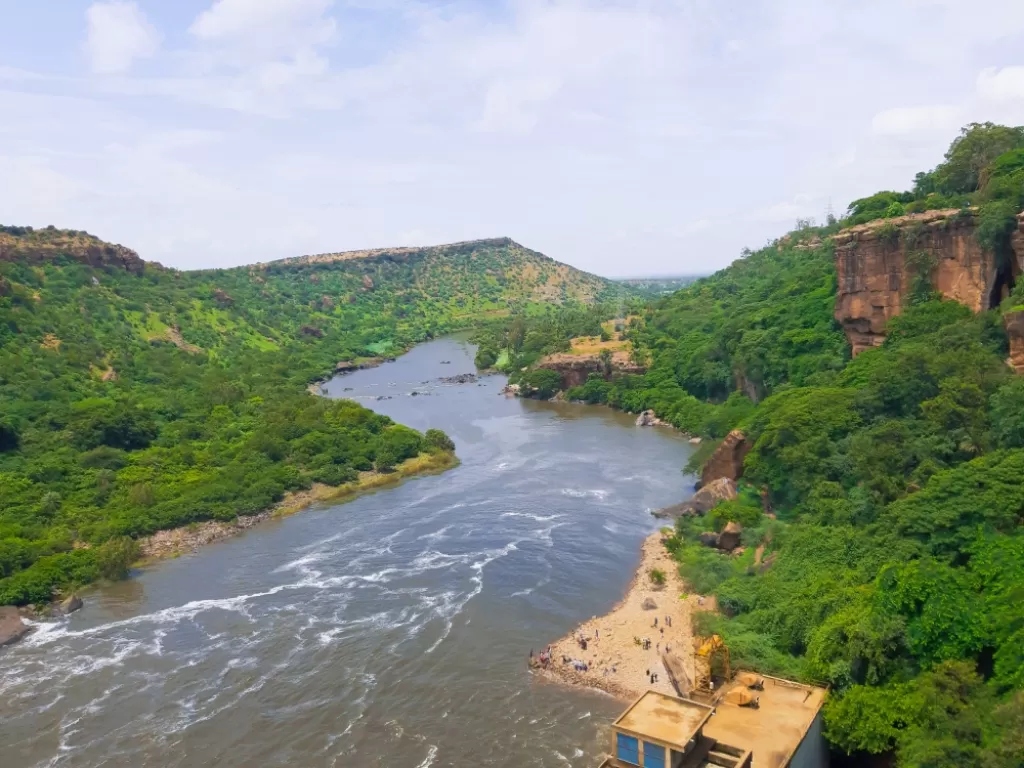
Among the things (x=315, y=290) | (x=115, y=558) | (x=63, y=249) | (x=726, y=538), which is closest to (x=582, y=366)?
(x=726, y=538)

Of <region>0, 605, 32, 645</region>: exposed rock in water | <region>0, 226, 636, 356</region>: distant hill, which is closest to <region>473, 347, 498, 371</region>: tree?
<region>0, 226, 636, 356</region>: distant hill

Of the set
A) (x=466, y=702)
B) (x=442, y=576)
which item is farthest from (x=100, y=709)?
(x=442, y=576)

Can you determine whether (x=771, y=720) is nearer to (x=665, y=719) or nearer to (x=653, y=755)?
(x=665, y=719)

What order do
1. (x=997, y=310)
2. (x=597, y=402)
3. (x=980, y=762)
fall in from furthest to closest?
1. (x=597, y=402)
2. (x=997, y=310)
3. (x=980, y=762)

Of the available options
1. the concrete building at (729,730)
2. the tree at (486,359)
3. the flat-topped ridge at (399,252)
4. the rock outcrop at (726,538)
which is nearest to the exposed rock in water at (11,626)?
the concrete building at (729,730)

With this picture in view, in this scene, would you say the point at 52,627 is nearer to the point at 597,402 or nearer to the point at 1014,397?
the point at 1014,397

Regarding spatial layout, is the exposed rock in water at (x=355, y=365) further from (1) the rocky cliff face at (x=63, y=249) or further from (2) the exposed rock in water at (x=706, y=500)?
(2) the exposed rock in water at (x=706, y=500)
